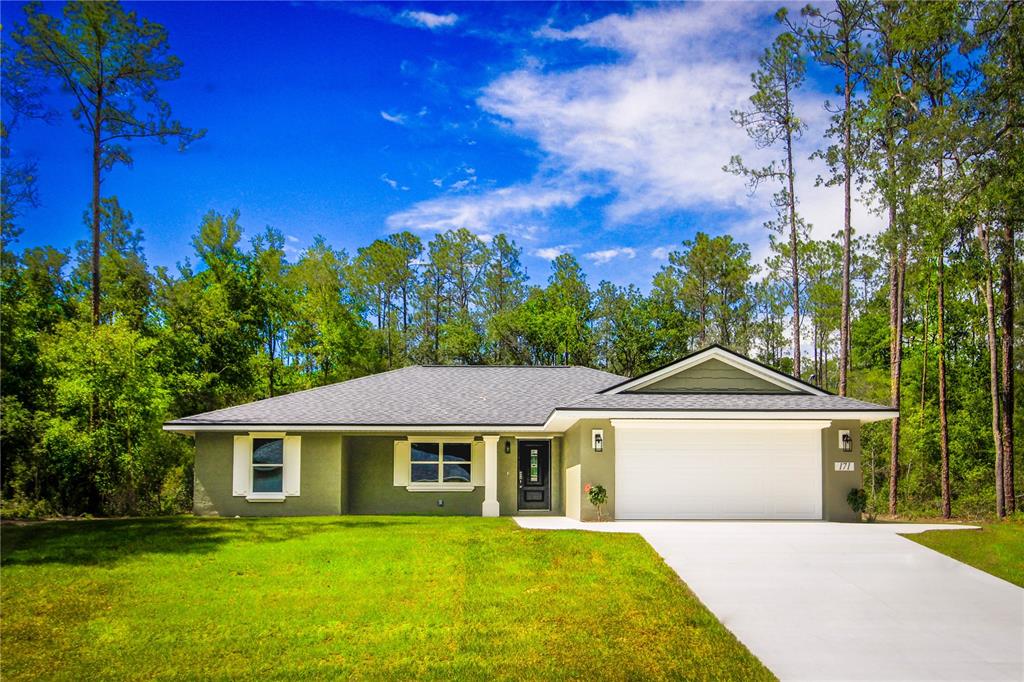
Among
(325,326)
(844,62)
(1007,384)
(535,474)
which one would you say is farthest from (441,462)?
(844,62)

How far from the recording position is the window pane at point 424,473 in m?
20.2

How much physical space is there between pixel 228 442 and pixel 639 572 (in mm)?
12347

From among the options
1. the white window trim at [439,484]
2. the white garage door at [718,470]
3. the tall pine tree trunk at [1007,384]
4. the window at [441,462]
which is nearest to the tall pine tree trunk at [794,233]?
the tall pine tree trunk at [1007,384]

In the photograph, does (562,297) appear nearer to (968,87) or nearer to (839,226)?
(839,226)

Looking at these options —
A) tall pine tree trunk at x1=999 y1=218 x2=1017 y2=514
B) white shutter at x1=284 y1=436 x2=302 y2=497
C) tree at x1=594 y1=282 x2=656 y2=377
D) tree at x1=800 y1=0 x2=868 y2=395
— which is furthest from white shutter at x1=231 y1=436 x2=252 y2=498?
tree at x1=594 y1=282 x2=656 y2=377

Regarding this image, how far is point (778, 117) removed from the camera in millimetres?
25844

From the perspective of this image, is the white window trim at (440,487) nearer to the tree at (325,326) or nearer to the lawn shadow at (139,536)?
the lawn shadow at (139,536)

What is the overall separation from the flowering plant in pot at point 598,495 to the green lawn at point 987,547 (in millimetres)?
5710

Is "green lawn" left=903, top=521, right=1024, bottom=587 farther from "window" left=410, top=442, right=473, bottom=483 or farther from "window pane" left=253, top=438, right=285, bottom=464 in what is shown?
"window pane" left=253, top=438, right=285, bottom=464

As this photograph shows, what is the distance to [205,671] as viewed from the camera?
7.46m

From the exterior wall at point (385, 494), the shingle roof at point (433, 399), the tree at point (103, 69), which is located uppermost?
the tree at point (103, 69)

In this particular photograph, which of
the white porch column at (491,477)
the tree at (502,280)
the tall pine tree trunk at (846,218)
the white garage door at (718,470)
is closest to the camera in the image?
the white garage door at (718,470)

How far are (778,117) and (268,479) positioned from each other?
19.5 m

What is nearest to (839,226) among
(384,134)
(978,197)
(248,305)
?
(978,197)
